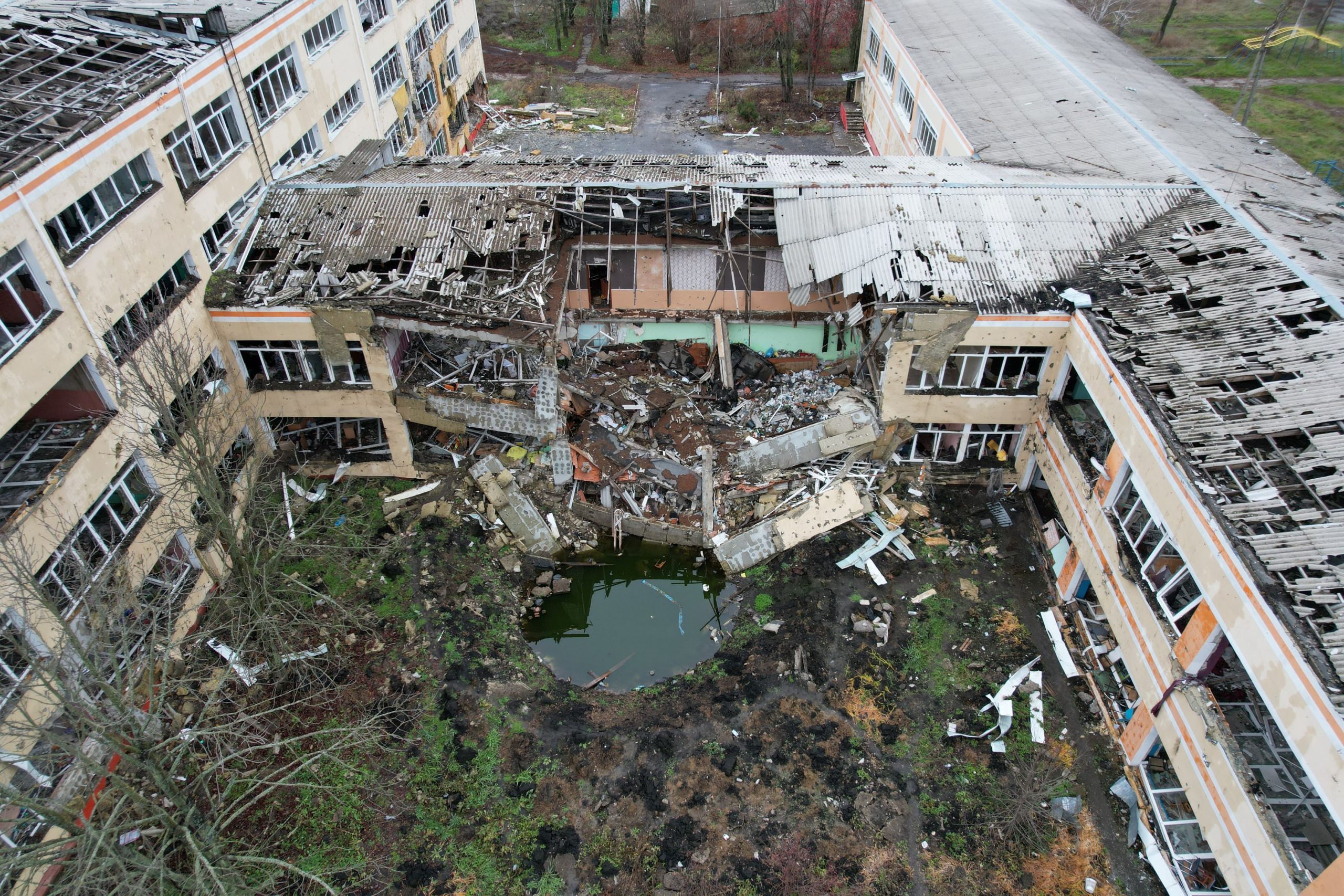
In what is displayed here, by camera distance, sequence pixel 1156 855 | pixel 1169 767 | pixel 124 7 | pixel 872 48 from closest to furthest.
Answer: pixel 1156 855
pixel 1169 767
pixel 124 7
pixel 872 48

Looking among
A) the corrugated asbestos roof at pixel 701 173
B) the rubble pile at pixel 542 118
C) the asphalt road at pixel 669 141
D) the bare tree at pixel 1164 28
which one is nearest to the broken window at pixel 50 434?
the corrugated asbestos roof at pixel 701 173

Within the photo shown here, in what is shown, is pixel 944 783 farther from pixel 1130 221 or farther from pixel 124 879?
pixel 1130 221

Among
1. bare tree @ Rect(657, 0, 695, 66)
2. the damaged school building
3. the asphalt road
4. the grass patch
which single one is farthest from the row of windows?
the grass patch

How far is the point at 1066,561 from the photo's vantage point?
63.5ft

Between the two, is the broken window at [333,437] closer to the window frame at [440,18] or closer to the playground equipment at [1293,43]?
the window frame at [440,18]

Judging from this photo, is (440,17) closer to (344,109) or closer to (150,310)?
(344,109)

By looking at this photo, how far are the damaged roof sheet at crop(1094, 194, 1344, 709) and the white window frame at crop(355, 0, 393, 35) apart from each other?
28.4 meters

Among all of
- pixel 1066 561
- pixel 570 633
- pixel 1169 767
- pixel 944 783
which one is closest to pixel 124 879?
pixel 570 633

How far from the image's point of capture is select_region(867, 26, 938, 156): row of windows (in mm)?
33062

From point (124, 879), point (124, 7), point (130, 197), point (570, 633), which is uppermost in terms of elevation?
point (124, 7)

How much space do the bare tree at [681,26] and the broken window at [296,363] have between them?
127ft

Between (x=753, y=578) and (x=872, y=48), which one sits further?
(x=872, y=48)

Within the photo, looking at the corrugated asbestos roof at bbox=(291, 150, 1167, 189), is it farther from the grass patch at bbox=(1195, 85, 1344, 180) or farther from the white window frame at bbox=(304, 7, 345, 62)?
the grass patch at bbox=(1195, 85, 1344, 180)

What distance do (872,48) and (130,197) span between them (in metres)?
37.5
